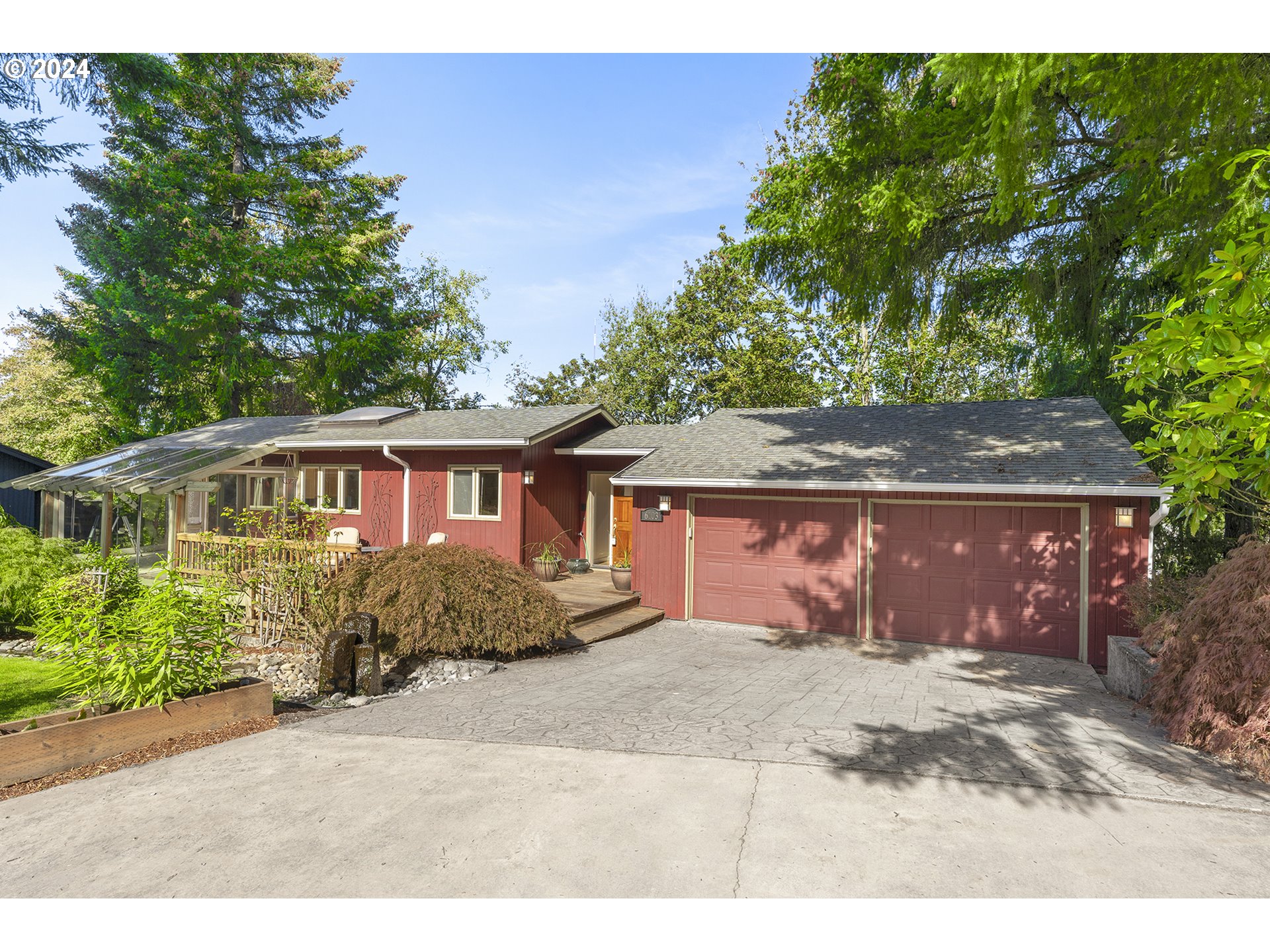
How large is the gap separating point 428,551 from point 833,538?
6352 millimetres

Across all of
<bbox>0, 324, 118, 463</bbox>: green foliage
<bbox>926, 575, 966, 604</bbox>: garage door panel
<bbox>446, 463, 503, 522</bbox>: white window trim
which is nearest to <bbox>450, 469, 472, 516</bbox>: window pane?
<bbox>446, 463, 503, 522</bbox>: white window trim

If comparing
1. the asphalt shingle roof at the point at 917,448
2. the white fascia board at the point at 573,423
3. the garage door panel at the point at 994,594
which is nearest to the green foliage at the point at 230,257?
the white fascia board at the point at 573,423

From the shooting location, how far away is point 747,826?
383cm

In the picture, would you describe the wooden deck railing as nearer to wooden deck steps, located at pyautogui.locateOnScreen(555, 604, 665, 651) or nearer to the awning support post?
the awning support post

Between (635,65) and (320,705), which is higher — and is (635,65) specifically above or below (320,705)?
above

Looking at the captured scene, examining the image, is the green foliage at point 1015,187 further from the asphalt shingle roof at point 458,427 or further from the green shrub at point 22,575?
the green shrub at point 22,575

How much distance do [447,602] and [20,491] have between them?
16.6 meters

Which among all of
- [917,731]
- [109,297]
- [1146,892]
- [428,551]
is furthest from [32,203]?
[1146,892]

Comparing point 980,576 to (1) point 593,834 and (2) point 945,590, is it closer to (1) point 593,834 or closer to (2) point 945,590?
(2) point 945,590

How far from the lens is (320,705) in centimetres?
662

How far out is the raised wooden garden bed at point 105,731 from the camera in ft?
14.4

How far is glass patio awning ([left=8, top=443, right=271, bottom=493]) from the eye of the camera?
1222 cm
